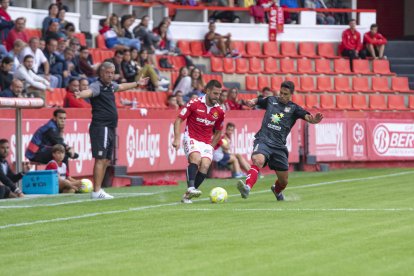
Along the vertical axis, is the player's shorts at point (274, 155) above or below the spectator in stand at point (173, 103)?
below

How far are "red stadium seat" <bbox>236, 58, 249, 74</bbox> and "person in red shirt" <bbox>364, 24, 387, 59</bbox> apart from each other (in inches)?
200

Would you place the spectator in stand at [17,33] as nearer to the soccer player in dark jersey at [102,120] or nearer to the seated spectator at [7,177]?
the seated spectator at [7,177]

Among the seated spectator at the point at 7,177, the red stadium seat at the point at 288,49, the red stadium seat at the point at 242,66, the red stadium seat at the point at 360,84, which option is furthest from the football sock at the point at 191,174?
the red stadium seat at the point at 288,49

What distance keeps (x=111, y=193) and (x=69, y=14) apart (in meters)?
11.0

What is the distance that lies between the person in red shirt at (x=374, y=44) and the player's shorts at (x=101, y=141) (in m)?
20.9

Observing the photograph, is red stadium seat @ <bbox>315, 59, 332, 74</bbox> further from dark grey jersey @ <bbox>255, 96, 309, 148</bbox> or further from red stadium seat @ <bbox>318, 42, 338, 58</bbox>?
dark grey jersey @ <bbox>255, 96, 309, 148</bbox>

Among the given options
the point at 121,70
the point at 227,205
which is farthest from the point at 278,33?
the point at 227,205

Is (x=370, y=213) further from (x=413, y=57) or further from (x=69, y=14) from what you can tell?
(x=413, y=57)

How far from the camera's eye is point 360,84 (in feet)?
123

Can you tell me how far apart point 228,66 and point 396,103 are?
5709 mm

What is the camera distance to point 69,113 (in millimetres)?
21969

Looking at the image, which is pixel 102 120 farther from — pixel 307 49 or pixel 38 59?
pixel 307 49

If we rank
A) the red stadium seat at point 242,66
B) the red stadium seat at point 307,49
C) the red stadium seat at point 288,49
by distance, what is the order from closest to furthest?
the red stadium seat at point 242,66
the red stadium seat at point 288,49
the red stadium seat at point 307,49

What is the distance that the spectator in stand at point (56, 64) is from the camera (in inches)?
1008
